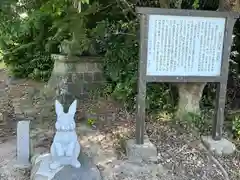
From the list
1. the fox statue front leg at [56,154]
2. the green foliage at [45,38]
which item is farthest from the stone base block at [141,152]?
the green foliage at [45,38]

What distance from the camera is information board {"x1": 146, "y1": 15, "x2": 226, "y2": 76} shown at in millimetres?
3377

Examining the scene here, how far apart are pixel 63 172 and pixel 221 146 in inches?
68.4

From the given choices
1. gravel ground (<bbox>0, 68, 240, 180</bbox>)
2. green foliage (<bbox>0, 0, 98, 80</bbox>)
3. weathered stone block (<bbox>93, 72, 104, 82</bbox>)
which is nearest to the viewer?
gravel ground (<bbox>0, 68, 240, 180</bbox>)

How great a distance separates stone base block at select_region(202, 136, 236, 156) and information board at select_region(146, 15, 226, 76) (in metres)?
0.73

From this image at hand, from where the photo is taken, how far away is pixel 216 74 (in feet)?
11.8

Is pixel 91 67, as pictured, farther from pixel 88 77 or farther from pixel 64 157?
pixel 64 157

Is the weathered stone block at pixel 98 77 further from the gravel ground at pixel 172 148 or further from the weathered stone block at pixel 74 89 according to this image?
the gravel ground at pixel 172 148

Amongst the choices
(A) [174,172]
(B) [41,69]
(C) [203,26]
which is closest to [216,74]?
(C) [203,26]

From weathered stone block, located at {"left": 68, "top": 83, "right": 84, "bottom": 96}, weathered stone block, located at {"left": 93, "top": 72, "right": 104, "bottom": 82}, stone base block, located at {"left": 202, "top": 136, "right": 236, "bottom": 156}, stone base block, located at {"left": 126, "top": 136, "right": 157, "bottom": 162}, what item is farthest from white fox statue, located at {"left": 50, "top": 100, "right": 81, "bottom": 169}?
weathered stone block, located at {"left": 93, "top": 72, "right": 104, "bottom": 82}

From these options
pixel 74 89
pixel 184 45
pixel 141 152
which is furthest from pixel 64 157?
pixel 74 89

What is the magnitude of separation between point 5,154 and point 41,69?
3737 mm

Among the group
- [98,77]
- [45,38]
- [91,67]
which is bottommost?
[98,77]

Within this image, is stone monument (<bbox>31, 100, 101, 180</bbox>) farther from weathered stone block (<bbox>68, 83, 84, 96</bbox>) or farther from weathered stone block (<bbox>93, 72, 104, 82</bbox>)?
weathered stone block (<bbox>93, 72, 104, 82</bbox>)

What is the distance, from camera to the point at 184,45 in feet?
11.4
